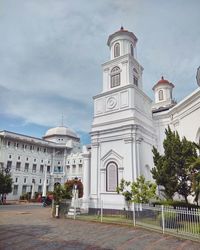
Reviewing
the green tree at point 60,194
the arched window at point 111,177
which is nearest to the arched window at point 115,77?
the arched window at point 111,177

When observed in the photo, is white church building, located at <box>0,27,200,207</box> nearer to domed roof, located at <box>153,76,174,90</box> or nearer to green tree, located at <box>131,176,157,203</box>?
green tree, located at <box>131,176,157,203</box>

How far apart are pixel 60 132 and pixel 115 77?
37.9m

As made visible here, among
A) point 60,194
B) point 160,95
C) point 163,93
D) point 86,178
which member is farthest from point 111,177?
point 163,93

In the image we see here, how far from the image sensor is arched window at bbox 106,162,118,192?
63.6 feet

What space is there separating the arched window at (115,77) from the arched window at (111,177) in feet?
26.0

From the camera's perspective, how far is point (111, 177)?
1983 cm

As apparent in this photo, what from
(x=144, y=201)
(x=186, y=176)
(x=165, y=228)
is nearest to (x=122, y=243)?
(x=165, y=228)

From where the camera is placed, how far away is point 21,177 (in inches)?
1815

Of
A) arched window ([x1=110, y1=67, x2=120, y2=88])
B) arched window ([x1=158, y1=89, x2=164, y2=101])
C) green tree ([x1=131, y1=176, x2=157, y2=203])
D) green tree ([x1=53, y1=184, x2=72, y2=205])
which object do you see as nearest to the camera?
green tree ([x1=131, y1=176, x2=157, y2=203])

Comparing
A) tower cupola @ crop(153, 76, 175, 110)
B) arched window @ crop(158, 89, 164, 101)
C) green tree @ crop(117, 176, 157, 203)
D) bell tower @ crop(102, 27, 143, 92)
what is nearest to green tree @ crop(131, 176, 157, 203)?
green tree @ crop(117, 176, 157, 203)

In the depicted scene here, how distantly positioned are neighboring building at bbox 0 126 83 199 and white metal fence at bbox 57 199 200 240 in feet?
96.6

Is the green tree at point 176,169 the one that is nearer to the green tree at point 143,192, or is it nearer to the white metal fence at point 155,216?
the green tree at point 143,192

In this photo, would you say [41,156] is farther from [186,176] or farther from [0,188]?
[186,176]

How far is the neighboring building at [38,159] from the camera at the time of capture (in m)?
45.0
